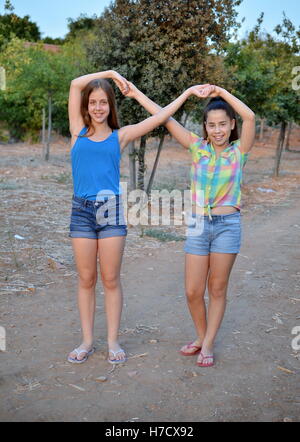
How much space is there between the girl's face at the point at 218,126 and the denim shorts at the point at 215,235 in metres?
0.52

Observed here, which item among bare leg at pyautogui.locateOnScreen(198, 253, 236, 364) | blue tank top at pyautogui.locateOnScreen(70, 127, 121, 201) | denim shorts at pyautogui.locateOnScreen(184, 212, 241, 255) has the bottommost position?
bare leg at pyautogui.locateOnScreen(198, 253, 236, 364)

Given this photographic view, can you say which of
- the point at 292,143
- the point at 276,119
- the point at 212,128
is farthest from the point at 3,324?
the point at 292,143

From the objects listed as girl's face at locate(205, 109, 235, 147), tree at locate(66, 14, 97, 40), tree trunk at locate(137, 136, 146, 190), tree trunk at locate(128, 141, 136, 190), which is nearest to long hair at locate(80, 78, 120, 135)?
girl's face at locate(205, 109, 235, 147)

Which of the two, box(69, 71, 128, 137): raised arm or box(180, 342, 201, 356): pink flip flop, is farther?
box(180, 342, 201, 356): pink flip flop

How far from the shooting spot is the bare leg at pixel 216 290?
11.1ft

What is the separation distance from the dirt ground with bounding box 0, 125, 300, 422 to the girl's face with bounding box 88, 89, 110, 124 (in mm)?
1761

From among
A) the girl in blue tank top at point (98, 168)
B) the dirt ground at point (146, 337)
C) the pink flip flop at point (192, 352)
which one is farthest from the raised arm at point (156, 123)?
the dirt ground at point (146, 337)

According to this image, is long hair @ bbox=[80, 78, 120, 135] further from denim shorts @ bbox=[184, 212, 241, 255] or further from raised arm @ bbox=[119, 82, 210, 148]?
denim shorts @ bbox=[184, 212, 241, 255]

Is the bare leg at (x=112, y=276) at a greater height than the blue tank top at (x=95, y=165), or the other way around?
the blue tank top at (x=95, y=165)

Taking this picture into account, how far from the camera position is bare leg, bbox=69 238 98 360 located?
11.2 feet

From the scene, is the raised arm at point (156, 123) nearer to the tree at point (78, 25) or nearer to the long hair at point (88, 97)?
the long hair at point (88, 97)

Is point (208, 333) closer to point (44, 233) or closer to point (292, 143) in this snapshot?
point (44, 233)

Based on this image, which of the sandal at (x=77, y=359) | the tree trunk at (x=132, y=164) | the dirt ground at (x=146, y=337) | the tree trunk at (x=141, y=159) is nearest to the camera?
the dirt ground at (x=146, y=337)

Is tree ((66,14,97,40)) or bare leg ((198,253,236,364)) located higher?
tree ((66,14,97,40))
